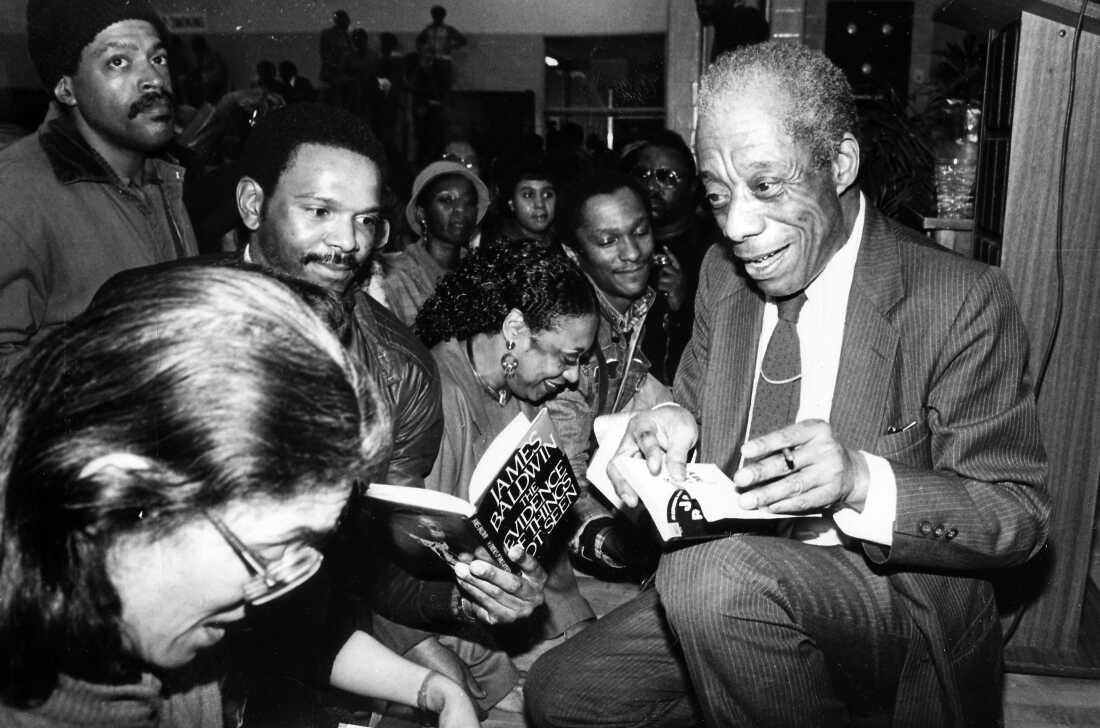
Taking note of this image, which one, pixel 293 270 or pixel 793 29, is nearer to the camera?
pixel 293 270

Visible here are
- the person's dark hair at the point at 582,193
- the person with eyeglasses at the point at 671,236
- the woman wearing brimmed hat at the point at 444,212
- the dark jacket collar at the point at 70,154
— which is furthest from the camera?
the woman wearing brimmed hat at the point at 444,212

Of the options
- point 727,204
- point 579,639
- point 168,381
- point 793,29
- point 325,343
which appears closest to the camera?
point 168,381

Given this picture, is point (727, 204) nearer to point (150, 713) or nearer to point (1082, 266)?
point (1082, 266)

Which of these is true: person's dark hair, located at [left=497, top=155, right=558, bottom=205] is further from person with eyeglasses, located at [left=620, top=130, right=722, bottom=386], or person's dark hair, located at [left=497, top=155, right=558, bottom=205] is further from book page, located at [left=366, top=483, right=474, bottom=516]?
book page, located at [left=366, top=483, right=474, bottom=516]

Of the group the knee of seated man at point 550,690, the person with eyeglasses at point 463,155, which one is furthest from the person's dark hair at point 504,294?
the person with eyeglasses at point 463,155

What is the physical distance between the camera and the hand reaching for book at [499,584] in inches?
75.4

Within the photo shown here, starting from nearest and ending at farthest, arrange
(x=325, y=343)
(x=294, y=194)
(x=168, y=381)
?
(x=168, y=381), (x=325, y=343), (x=294, y=194)

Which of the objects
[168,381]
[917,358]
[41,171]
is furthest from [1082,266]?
[41,171]

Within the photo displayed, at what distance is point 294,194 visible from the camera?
2533 millimetres

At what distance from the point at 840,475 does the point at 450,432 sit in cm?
136

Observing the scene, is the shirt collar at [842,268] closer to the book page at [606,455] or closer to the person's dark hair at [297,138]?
the book page at [606,455]

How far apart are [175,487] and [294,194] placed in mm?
1678

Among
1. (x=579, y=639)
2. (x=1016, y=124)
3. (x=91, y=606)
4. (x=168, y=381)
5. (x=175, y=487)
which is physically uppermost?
(x=1016, y=124)

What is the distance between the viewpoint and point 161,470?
0.98 meters
